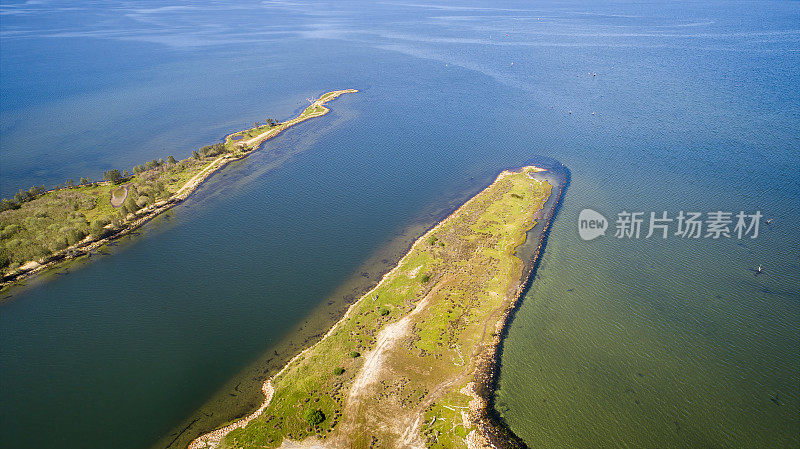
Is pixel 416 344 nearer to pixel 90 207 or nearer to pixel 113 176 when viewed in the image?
pixel 90 207

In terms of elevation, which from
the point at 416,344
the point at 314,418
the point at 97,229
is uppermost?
the point at 416,344

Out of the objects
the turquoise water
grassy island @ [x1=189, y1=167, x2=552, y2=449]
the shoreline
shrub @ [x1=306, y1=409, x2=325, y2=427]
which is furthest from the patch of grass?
the turquoise water

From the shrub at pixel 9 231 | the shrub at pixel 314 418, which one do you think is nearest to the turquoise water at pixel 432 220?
the shrub at pixel 314 418

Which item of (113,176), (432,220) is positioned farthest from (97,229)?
(432,220)

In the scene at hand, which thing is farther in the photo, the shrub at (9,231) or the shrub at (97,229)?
the shrub at (97,229)

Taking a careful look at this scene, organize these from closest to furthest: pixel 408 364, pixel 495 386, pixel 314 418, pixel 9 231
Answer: pixel 314 418 → pixel 495 386 → pixel 408 364 → pixel 9 231

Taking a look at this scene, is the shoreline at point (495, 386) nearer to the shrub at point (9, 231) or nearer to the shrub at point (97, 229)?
the shrub at point (97, 229)

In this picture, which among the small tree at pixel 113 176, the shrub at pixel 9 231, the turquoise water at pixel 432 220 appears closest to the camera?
the turquoise water at pixel 432 220
